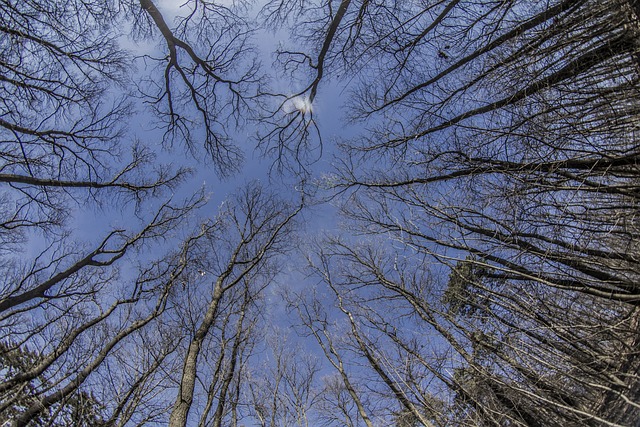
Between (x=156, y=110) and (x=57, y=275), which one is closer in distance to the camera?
(x=156, y=110)

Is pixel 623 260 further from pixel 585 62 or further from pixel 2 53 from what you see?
pixel 2 53

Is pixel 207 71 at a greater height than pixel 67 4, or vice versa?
pixel 207 71

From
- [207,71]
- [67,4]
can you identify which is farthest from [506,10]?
[67,4]

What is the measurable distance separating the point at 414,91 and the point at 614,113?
2.63m

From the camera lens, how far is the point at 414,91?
5.23 meters

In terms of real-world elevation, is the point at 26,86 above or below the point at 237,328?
above

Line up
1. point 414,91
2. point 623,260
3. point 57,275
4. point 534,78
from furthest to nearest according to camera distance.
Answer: point 57,275 < point 414,91 < point 623,260 < point 534,78

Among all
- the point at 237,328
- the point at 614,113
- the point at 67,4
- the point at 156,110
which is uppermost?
the point at 156,110

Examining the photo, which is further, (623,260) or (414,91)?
(414,91)

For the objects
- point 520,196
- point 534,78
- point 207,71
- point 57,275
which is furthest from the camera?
point 57,275

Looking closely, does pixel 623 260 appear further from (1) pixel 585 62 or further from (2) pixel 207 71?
(2) pixel 207 71

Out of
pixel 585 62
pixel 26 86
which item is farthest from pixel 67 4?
pixel 585 62

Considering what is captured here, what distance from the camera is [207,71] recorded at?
229 inches

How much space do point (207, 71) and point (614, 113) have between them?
5.80 metres
